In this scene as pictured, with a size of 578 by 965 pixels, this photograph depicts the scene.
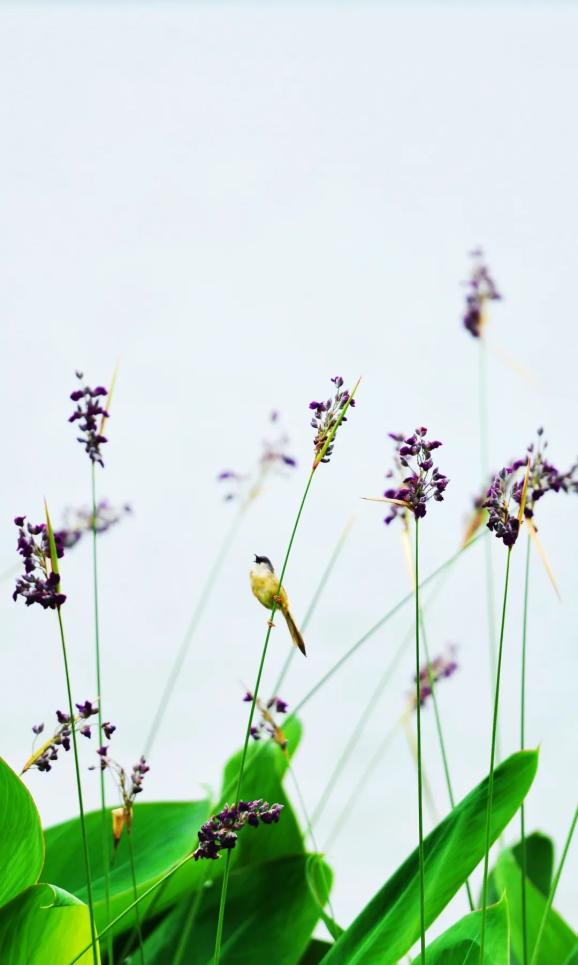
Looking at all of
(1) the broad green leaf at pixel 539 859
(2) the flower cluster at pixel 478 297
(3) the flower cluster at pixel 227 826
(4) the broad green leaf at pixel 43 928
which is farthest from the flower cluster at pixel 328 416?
(1) the broad green leaf at pixel 539 859

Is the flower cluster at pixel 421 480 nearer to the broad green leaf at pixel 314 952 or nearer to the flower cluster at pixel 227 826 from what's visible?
the flower cluster at pixel 227 826

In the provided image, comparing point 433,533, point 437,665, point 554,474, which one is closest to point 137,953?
point 437,665

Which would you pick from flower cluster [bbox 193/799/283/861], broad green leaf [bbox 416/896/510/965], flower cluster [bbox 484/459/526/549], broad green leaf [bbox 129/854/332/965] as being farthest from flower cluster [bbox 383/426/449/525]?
broad green leaf [bbox 129/854/332/965]

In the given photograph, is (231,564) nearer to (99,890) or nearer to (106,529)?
(106,529)

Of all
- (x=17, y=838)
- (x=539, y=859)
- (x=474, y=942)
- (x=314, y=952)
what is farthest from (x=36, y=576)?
(x=539, y=859)

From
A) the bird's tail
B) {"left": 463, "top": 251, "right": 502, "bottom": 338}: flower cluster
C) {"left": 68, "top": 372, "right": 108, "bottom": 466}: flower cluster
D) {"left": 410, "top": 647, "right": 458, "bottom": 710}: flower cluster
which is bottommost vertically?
the bird's tail

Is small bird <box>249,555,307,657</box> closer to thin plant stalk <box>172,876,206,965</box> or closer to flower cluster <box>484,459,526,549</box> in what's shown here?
flower cluster <box>484,459,526,549</box>
